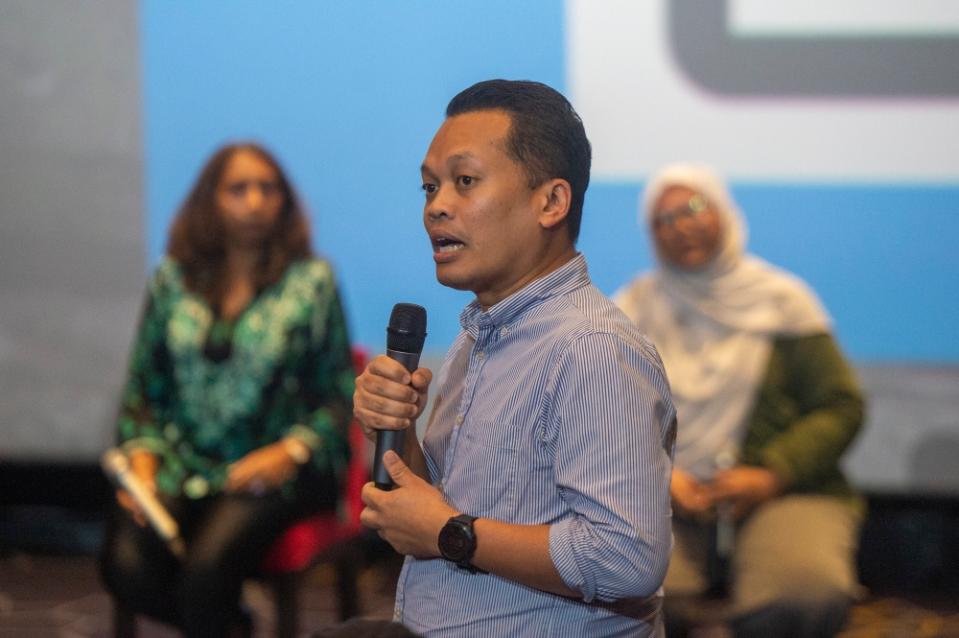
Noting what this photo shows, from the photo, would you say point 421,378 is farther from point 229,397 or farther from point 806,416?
point 806,416

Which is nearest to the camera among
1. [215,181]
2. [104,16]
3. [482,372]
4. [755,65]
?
[482,372]

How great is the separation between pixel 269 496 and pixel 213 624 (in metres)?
0.33

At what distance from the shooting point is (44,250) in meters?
4.07

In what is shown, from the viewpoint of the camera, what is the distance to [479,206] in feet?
→ 4.29

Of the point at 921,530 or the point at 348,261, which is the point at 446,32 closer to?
the point at 348,261

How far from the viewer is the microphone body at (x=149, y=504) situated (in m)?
2.73

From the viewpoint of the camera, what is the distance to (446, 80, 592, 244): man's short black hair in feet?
4.33

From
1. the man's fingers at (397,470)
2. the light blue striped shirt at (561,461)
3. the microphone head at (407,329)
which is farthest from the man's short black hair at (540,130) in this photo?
the man's fingers at (397,470)

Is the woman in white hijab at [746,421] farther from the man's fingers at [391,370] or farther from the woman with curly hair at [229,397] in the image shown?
the man's fingers at [391,370]

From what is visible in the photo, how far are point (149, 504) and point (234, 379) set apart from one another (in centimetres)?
37

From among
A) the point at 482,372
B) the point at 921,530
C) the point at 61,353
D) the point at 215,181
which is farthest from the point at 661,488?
the point at 61,353

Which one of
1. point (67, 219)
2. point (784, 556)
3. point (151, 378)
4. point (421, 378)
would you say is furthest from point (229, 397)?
point (421, 378)

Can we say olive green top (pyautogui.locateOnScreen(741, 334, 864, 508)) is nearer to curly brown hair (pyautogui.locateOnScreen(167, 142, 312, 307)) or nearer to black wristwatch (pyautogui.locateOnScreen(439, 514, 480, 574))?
curly brown hair (pyautogui.locateOnScreen(167, 142, 312, 307))

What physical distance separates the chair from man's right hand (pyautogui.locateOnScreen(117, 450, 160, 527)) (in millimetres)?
257
